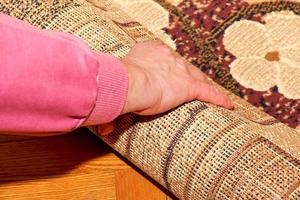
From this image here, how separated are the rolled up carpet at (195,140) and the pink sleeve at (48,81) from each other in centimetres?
11

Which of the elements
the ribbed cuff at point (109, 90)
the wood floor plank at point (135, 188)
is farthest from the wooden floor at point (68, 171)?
the ribbed cuff at point (109, 90)

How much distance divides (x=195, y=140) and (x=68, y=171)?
11.0 inches

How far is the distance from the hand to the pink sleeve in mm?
46

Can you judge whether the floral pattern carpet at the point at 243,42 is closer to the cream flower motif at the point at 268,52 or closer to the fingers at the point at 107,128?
the cream flower motif at the point at 268,52

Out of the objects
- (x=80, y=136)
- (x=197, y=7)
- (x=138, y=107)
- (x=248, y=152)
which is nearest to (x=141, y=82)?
(x=138, y=107)

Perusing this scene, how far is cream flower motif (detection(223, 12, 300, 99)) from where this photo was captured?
2.90 feet

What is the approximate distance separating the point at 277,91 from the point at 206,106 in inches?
9.5

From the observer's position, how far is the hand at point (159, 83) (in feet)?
2.11

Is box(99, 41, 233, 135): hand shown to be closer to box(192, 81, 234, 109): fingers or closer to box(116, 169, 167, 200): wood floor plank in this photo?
box(192, 81, 234, 109): fingers

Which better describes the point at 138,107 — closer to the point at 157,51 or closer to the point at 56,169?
the point at 157,51

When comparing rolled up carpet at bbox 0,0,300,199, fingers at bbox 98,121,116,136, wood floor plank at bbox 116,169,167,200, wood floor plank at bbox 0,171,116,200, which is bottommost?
wood floor plank at bbox 0,171,116,200

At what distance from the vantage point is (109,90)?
0.59m

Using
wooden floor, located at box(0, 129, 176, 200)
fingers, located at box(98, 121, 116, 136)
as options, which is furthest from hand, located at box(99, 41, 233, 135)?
wooden floor, located at box(0, 129, 176, 200)

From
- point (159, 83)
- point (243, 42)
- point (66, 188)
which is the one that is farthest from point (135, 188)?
point (243, 42)
